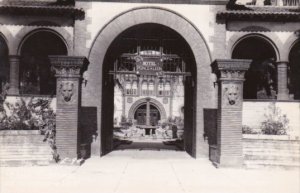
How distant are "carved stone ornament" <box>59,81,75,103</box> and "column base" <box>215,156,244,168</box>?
182 inches

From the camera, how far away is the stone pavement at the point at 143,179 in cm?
820

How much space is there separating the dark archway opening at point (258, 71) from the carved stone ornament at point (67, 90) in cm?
893

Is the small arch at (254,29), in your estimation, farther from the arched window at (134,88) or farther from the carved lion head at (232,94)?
the arched window at (134,88)

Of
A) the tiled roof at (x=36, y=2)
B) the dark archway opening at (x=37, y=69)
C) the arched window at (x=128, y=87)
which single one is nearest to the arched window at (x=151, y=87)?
Answer: the arched window at (x=128, y=87)

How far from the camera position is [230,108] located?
12250mm

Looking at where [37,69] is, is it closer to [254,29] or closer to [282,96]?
[254,29]

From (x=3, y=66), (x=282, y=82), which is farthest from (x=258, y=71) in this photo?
(x=3, y=66)

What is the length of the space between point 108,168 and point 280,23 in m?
8.65

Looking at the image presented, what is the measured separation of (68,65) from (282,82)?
26.4 ft

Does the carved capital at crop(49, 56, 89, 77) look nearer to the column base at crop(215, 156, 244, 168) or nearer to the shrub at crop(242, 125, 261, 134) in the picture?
the column base at crop(215, 156, 244, 168)

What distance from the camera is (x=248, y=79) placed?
65.1ft

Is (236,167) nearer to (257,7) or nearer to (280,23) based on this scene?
(280,23)

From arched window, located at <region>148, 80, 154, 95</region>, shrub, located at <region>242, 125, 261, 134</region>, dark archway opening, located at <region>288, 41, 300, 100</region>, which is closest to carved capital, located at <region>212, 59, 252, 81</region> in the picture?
shrub, located at <region>242, 125, 261, 134</region>

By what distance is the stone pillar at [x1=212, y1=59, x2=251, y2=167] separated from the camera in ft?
39.8
